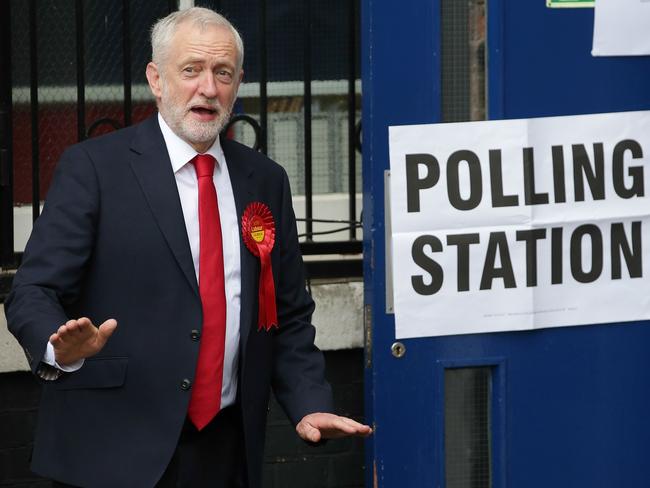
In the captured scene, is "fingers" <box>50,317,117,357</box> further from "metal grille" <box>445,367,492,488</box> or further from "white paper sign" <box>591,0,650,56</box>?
"white paper sign" <box>591,0,650,56</box>

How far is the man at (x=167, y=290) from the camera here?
135 inches

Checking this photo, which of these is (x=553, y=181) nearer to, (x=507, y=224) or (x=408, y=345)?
(x=507, y=224)

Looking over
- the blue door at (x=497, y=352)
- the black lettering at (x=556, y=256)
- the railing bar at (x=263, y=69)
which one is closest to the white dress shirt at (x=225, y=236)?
the blue door at (x=497, y=352)

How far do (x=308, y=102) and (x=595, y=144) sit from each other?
1.19 metres

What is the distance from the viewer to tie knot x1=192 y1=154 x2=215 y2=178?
11.7 feet

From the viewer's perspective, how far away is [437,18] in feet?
13.8

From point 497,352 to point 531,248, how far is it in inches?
13.4

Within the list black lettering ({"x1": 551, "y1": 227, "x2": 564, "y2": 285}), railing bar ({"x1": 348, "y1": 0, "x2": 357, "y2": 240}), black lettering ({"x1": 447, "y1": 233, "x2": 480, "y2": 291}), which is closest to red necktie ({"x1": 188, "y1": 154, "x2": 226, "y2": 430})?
black lettering ({"x1": 447, "y1": 233, "x2": 480, "y2": 291})

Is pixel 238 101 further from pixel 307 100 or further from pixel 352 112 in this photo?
pixel 352 112

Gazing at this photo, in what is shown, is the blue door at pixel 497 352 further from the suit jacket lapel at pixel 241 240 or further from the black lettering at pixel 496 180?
the suit jacket lapel at pixel 241 240

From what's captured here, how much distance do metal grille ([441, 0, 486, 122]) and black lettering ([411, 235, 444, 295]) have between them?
39 cm

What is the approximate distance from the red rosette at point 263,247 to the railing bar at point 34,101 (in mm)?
1455

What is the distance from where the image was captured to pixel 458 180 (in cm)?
418

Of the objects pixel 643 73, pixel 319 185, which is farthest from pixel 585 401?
pixel 319 185
